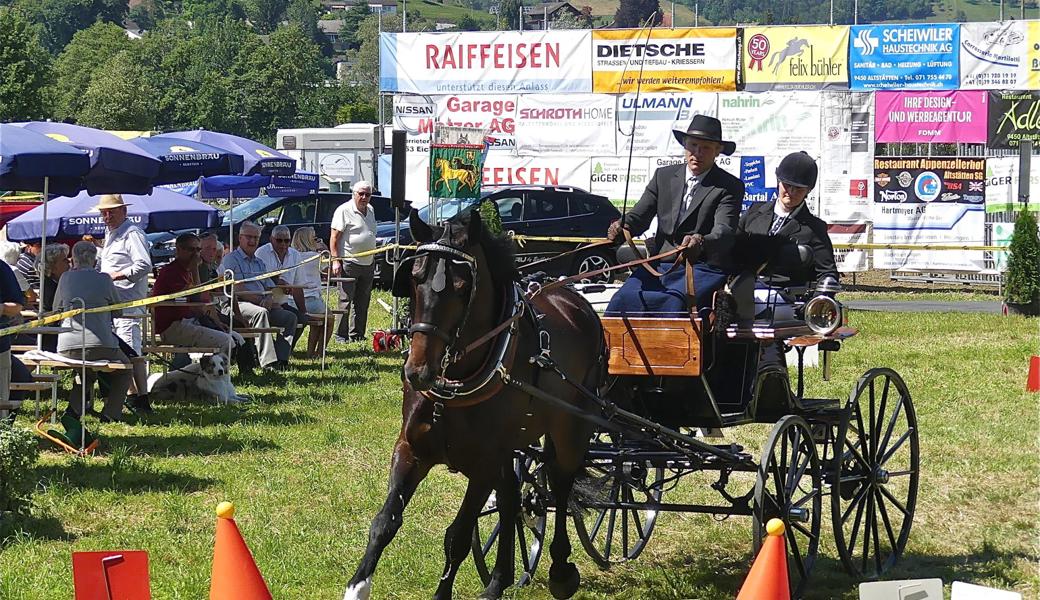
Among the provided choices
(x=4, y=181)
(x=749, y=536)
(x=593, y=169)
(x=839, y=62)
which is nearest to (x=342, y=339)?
(x=4, y=181)

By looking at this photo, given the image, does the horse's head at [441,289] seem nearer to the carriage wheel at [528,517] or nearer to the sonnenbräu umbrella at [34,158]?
the carriage wheel at [528,517]

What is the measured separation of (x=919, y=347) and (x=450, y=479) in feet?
29.5

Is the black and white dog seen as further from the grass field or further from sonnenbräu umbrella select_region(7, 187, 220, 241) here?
sonnenbräu umbrella select_region(7, 187, 220, 241)

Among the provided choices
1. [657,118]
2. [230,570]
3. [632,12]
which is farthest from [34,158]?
[632,12]

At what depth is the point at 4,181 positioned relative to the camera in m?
11.2

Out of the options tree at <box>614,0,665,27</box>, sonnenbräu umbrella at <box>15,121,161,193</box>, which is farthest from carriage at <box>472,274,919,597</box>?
tree at <box>614,0,665,27</box>

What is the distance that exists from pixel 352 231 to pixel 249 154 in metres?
1.75

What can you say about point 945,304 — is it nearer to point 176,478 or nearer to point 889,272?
point 889,272

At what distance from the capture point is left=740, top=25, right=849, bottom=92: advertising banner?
91.2 ft

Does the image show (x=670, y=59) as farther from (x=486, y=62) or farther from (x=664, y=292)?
(x=664, y=292)

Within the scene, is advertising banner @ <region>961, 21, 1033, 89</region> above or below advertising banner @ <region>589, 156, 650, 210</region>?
above

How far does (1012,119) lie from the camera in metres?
26.6

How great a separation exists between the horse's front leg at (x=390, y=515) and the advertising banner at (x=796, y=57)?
23.5 m

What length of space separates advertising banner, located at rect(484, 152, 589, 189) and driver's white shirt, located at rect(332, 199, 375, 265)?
12316 millimetres
